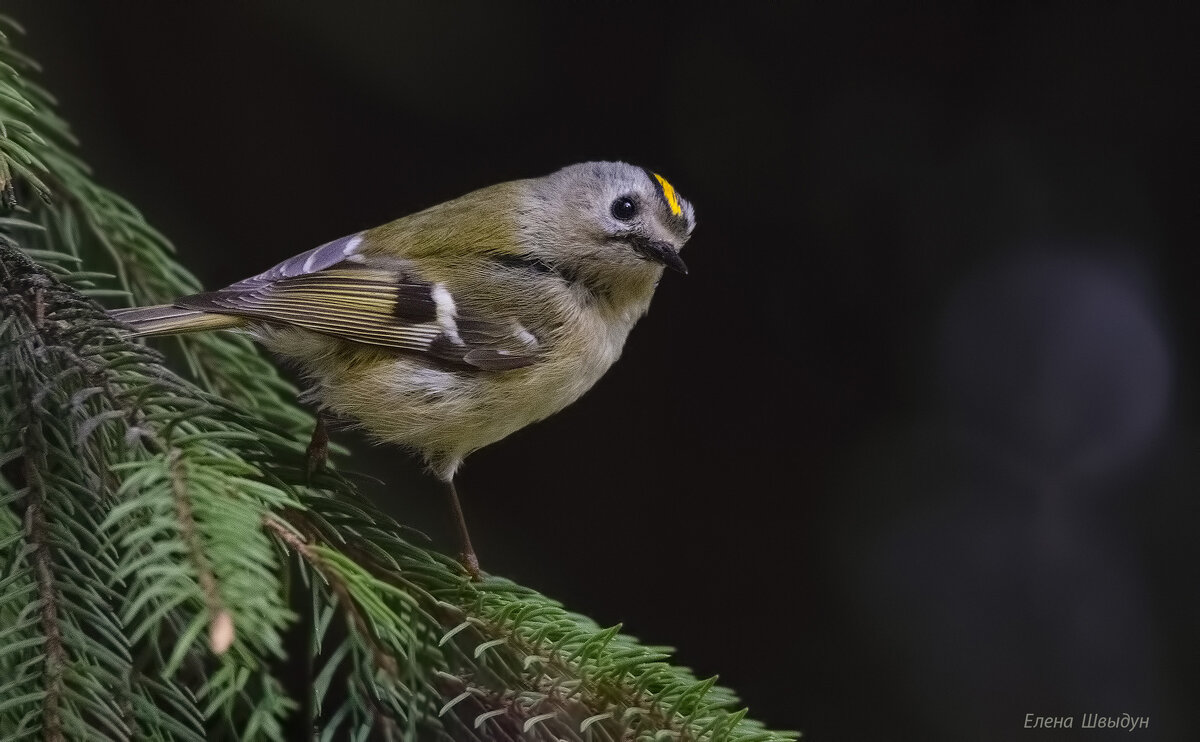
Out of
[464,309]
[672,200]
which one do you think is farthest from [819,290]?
[464,309]

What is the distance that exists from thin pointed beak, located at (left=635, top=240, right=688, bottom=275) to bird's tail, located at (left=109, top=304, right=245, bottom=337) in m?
0.52

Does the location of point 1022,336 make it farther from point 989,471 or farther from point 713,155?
point 713,155

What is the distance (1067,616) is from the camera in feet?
5.75

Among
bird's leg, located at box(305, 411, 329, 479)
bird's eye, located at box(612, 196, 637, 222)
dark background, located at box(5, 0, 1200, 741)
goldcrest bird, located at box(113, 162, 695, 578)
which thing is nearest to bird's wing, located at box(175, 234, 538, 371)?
goldcrest bird, located at box(113, 162, 695, 578)

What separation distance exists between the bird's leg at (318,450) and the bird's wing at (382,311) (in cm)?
12

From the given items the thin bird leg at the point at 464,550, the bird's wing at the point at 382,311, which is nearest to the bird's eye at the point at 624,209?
the bird's wing at the point at 382,311

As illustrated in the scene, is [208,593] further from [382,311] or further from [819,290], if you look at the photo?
[819,290]

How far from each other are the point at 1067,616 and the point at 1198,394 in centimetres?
41

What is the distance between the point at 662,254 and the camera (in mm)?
1373

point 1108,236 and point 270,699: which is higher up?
point 1108,236

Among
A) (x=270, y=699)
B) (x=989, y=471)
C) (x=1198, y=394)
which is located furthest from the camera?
(x=989, y=471)

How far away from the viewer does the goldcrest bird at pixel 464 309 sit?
4.06 ft

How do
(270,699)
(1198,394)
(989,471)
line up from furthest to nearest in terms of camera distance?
(989,471)
(1198,394)
(270,699)

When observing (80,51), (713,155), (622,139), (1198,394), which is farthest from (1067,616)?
(80,51)
